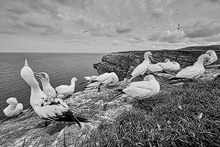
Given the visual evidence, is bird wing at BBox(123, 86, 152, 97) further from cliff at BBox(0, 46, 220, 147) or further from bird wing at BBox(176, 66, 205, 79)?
bird wing at BBox(176, 66, 205, 79)

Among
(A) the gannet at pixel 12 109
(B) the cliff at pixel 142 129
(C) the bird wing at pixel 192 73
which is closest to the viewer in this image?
(B) the cliff at pixel 142 129

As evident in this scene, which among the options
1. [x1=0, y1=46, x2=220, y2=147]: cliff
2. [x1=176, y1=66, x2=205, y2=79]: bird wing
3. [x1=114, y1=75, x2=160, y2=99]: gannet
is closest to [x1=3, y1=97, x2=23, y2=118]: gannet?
[x1=0, y1=46, x2=220, y2=147]: cliff

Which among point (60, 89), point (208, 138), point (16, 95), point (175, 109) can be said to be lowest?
point (16, 95)

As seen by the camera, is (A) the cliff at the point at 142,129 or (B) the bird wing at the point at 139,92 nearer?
(A) the cliff at the point at 142,129

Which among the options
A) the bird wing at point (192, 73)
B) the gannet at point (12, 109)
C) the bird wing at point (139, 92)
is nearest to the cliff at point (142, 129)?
the bird wing at point (139, 92)

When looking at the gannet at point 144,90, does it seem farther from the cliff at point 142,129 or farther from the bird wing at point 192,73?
the bird wing at point 192,73

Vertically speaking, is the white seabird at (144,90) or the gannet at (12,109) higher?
the white seabird at (144,90)

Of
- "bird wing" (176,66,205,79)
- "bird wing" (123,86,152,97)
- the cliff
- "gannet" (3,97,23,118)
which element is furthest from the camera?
"gannet" (3,97,23,118)

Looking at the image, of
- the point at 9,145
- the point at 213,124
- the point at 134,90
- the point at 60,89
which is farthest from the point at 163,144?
the point at 60,89

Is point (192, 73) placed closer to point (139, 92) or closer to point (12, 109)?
point (139, 92)

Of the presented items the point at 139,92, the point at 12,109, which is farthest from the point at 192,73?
the point at 12,109

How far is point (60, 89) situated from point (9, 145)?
590 cm

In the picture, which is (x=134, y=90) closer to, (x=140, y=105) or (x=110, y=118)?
(x=140, y=105)

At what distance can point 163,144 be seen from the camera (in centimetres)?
151
